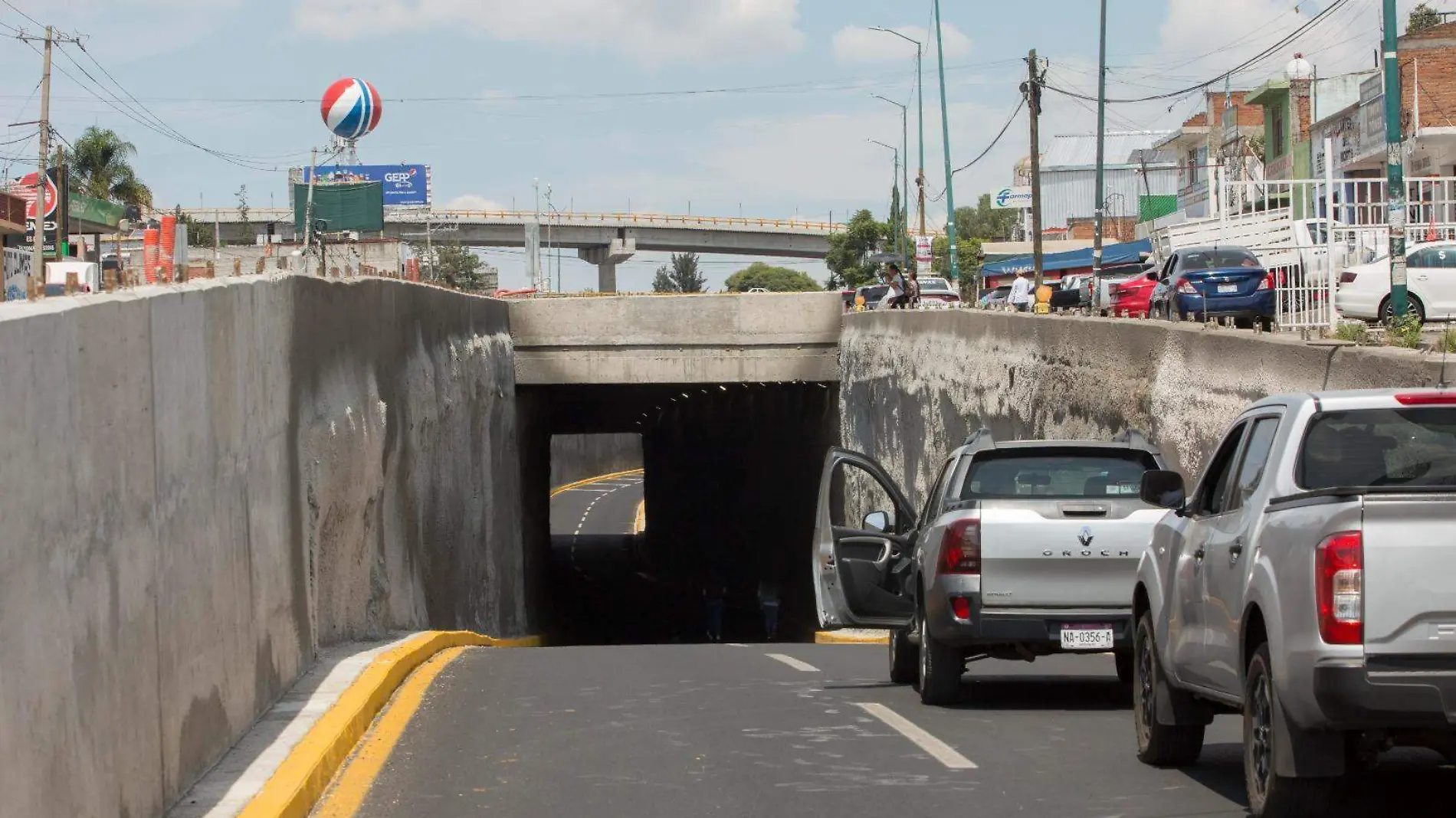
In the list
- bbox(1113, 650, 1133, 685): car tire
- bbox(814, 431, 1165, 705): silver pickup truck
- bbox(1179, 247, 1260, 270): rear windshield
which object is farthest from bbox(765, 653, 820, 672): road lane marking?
bbox(1179, 247, 1260, 270): rear windshield

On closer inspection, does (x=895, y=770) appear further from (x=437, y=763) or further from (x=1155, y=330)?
(x=1155, y=330)

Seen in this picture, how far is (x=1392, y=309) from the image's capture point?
21641mm

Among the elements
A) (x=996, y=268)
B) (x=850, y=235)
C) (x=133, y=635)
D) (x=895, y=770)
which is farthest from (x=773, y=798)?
(x=850, y=235)

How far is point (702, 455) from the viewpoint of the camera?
2357 inches

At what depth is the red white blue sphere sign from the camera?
47.0 meters

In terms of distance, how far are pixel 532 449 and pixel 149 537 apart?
35342mm

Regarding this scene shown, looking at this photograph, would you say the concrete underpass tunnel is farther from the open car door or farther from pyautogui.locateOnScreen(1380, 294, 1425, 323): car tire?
the open car door

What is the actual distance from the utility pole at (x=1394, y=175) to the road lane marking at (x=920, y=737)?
12.0 meters

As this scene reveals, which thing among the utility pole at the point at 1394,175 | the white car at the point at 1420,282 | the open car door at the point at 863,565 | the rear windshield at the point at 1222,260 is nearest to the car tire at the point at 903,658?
the open car door at the point at 863,565

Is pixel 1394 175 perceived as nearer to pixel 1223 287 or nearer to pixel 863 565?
pixel 1223 287

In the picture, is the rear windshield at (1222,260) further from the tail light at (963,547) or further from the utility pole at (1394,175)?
the tail light at (963,547)

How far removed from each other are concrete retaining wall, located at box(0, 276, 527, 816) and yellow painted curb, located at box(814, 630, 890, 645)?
7.64m

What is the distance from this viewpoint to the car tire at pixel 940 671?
38.2 ft

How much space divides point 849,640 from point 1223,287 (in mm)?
8833
